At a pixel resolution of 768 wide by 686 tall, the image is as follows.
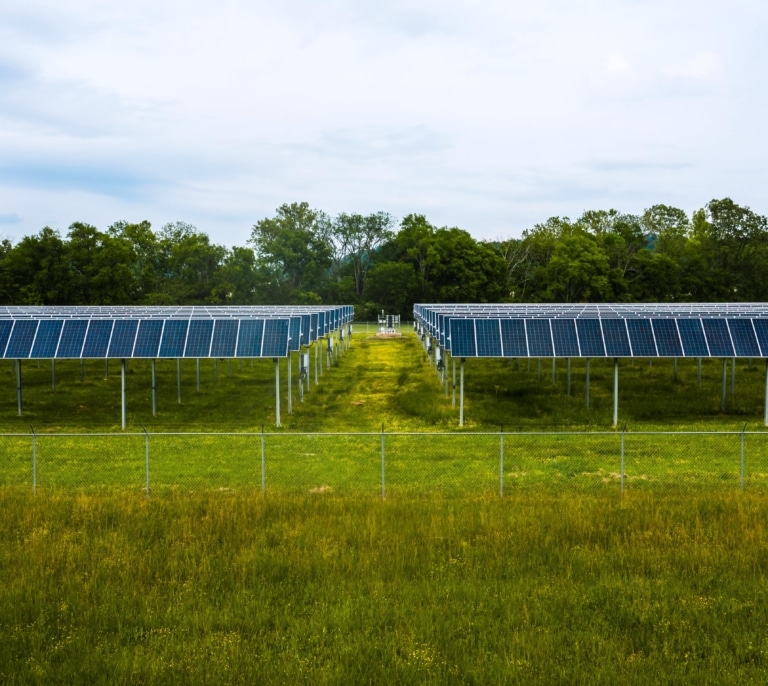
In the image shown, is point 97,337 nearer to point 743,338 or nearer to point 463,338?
point 463,338

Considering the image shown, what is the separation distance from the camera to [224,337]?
30125mm

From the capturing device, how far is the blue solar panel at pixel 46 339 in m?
29.6

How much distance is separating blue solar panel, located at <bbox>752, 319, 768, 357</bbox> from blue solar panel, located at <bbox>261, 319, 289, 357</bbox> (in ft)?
57.1

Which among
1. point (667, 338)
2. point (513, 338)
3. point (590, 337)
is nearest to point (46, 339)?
point (513, 338)

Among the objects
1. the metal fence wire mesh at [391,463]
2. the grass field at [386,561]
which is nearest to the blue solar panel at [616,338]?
the grass field at [386,561]

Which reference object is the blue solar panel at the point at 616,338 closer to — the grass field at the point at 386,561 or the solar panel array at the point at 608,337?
the solar panel array at the point at 608,337

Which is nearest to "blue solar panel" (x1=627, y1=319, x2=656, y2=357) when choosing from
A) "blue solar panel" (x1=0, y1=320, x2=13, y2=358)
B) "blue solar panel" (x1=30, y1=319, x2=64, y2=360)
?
"blue solar panel" (x1=30, y1=319, x2=64, y2=360)

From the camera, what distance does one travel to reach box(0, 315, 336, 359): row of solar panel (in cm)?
2944

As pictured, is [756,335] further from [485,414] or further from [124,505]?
[124,505]

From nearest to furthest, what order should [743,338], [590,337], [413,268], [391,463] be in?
1. [391,463]
2. [743,338]
3. [590,337]
4. [413,268]

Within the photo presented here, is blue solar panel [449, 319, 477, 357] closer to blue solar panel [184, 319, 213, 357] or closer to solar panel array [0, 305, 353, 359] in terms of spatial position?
solar panel array [0, 305, 353, 359]

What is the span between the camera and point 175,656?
34.8 feet

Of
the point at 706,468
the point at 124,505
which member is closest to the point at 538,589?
the point at 124,505

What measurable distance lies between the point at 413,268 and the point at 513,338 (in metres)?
65.2
